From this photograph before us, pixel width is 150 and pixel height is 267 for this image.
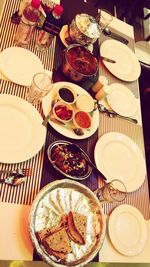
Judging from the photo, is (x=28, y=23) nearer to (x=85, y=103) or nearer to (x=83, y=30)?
(x=83, y=30)

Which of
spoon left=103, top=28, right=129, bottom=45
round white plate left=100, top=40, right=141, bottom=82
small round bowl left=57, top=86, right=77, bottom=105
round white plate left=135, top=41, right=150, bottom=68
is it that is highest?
spoon left=103, top=28, right=129, bottom=45

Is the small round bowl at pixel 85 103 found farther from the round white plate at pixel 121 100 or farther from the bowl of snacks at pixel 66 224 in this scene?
the bowl of snacks at pixel 66 224

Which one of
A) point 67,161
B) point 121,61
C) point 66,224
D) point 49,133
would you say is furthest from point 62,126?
point 121,61

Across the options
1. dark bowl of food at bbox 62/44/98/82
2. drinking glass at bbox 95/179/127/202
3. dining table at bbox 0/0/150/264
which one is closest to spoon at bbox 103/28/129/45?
dining table at bbox 0/0/150/264

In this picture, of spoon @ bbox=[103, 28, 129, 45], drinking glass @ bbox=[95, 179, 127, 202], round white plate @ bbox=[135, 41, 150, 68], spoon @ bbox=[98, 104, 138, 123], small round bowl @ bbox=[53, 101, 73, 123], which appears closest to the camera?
drinking glass @ bbox=[95, 179, 127, 202]

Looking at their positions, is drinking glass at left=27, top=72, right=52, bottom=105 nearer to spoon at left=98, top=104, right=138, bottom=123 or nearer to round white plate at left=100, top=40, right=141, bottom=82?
spoon at left=98, top=104, right=138, bottom=123

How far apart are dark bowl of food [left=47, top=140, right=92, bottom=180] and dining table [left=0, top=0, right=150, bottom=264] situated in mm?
34

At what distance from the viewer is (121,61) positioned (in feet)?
6.92

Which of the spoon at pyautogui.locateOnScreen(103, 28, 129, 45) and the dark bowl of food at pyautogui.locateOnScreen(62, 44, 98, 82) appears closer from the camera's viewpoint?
the dark bowl of food at pyautogui.locateOnScreen(62, 44, 98, 82)

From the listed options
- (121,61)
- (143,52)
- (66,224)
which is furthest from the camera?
(143,52)

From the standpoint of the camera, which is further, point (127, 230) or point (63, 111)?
point (63, 111)

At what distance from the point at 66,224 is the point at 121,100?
0.91 metres

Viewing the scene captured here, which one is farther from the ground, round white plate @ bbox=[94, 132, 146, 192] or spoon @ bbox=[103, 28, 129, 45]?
spoon @ bbox=[103, 28, 129, 45]

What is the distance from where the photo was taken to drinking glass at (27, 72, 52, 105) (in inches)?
60.1
